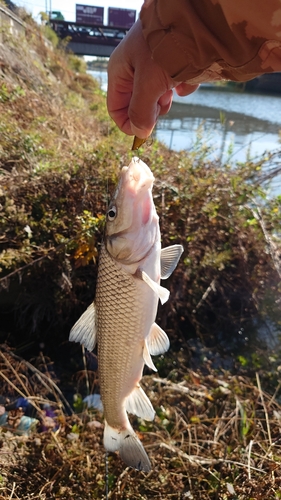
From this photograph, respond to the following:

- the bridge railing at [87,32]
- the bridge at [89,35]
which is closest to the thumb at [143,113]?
the bridge at [89,35]

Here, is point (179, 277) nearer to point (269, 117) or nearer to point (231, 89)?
point (269, 117)

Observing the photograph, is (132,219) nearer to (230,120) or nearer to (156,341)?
(156,341)

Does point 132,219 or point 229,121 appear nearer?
point 132,219

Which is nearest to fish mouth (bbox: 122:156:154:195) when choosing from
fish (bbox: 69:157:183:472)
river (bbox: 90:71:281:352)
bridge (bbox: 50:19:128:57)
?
fish (bbox: 69:157:183:472)

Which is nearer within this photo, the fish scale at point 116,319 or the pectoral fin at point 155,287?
the pectoral fin at point 155,287

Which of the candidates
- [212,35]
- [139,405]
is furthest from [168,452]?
[212,35]

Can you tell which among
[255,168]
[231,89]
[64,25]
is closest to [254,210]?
[255,168]

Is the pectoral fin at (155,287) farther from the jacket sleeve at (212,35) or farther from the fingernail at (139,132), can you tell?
the jacket sleeve at (212,35)
